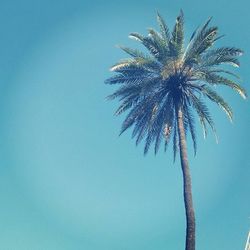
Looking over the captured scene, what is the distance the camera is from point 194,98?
31062mm

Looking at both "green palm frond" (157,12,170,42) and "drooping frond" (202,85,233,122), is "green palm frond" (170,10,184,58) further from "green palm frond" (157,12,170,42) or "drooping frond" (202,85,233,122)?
"drooping frond" (202,85,233,122)

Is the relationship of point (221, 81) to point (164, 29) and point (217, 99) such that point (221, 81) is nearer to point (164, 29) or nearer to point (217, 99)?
point (217, 99)

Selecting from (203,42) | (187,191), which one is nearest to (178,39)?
(203,42)

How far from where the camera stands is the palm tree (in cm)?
3048

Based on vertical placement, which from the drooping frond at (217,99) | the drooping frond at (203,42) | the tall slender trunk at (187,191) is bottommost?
the tall slender trunk at (187,191)

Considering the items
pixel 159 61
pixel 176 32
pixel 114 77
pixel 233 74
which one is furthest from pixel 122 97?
pixel 233 74

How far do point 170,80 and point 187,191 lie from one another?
7.87 metres

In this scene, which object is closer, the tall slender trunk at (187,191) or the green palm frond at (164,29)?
the tall slender trunk at (187,191)

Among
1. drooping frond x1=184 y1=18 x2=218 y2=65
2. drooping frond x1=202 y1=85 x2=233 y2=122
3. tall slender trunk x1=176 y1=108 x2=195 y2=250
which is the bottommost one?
tall slender trunk x1=176 y1=108 x2=195 y2=250

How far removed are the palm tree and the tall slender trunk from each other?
0.72 m

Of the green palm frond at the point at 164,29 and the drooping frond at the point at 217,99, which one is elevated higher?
the green palm frond at the point at 164,29

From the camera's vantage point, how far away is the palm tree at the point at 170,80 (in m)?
30.5

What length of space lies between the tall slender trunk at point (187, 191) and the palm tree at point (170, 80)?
0.72 metres

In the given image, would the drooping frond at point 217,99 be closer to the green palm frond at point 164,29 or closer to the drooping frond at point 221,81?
the drooping frond at point 221,81
